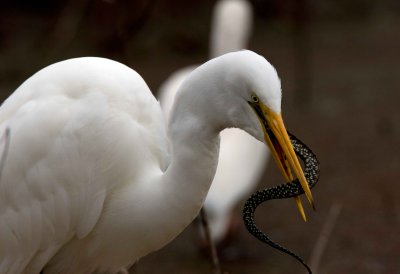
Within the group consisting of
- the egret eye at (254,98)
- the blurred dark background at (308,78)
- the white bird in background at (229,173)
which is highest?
the egret eye at (254,98)

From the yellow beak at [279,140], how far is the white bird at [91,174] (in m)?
0.21

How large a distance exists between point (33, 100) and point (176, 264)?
93.1 inches

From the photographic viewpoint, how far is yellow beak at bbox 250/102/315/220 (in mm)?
1913

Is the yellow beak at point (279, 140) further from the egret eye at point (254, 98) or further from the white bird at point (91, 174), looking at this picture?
the white bird at point (91, 174)

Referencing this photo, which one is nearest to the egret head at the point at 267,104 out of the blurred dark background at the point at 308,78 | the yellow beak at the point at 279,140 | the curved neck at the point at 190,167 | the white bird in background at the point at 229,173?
the yellow beak at the point at 279,140

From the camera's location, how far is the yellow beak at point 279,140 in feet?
6.28

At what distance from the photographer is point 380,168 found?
575 cm

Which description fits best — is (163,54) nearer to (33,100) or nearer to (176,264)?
(176,264)

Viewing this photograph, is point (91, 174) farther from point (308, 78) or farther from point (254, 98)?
point (308, 78)

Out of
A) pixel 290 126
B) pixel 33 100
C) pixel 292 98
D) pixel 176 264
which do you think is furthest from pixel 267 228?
pixel 33 100

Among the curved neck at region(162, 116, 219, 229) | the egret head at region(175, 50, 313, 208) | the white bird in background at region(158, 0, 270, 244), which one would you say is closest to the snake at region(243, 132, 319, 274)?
the egret head at region(175, 50, 313, 208)

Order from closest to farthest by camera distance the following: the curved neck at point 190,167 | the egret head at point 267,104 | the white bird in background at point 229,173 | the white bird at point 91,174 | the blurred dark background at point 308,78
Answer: the egret head at point 267,104
the curved neck at point 190,167
the white bird at point 91,174
the white bird in background at point 229,173
the blurred dark background at point 308,78

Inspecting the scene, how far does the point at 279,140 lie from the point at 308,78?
5.44 m

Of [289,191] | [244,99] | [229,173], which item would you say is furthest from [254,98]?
[229,173]
